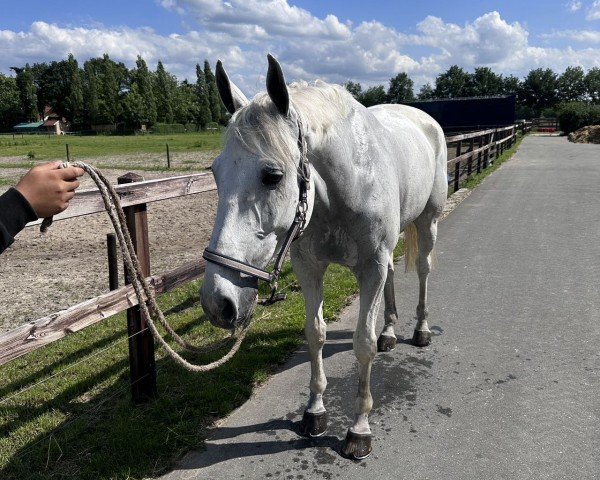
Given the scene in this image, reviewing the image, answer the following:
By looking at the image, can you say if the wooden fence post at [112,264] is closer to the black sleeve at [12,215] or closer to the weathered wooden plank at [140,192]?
the weathered wooden plank at [140,192]

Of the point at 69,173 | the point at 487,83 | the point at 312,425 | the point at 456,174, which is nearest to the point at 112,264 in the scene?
the point at 312,425

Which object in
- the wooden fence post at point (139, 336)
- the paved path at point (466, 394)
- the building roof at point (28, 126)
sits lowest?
the paved path at point (466, 394)

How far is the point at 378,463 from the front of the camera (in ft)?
8.38

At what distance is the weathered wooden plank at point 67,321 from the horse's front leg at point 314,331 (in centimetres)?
104

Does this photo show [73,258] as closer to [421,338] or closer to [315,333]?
[315,333]

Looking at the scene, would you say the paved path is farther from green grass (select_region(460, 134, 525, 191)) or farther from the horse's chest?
green grass (select_region(460, 134, 525, 191))

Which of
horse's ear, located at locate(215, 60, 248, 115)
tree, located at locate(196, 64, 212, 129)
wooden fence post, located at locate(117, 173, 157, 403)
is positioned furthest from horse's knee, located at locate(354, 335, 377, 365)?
tree, located at locate(196, 64, 212, 129)

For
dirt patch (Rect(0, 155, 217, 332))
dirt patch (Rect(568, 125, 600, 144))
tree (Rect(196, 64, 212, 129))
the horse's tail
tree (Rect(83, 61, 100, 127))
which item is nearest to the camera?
the horse's tail

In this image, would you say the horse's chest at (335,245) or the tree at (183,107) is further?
the tree at (183,107)

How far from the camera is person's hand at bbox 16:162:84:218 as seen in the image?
4.73 ft

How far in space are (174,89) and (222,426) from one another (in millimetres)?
89908

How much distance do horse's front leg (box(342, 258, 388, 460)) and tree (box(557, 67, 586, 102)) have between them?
341 feet

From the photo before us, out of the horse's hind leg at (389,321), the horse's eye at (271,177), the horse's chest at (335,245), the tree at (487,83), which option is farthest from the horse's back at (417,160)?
the tree at (487,83)

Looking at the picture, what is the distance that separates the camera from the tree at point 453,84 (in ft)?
327
